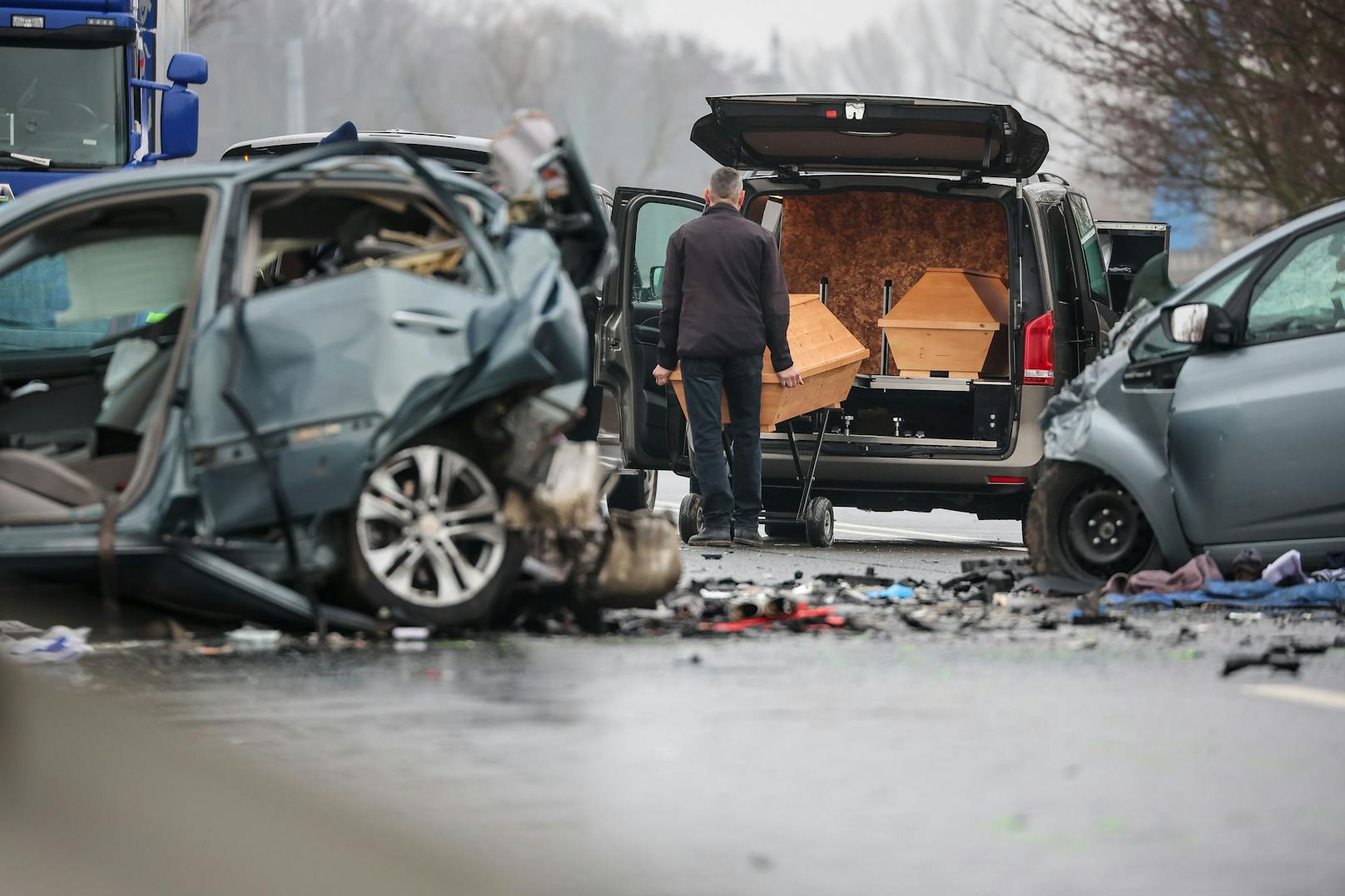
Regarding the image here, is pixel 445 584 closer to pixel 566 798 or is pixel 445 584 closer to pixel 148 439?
pixel 148 439

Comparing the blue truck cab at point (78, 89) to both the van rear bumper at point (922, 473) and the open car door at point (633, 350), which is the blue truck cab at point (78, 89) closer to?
the open car door at point (633, 350)

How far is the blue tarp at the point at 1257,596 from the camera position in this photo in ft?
30.6

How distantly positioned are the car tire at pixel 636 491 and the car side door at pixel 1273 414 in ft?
19.0

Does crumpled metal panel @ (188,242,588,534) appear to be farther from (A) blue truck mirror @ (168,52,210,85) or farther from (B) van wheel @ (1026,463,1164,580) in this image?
(A) blue truck mirror @ (168,52,210,85)

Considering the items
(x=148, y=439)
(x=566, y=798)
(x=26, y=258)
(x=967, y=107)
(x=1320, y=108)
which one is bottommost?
(x=566, y=798)

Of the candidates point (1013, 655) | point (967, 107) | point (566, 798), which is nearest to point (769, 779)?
point (566, 798)

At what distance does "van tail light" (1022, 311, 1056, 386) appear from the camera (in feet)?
41.6

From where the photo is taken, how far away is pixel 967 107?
11.9 metres

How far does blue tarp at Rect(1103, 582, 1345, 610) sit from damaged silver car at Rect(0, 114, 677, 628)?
2.20 metres

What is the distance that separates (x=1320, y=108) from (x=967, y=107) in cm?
1376

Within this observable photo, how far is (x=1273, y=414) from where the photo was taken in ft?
30.3

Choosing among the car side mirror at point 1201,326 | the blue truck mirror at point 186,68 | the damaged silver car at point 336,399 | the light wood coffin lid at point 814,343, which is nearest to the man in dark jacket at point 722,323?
the light wood coffin lid at point 814,343

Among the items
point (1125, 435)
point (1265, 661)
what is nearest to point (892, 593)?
point (1125, 435)

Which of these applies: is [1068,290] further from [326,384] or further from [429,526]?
[326,384]
